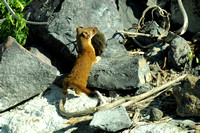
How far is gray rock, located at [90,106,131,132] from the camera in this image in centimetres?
400

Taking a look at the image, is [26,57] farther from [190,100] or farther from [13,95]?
[190,100]

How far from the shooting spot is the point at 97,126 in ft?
13.1

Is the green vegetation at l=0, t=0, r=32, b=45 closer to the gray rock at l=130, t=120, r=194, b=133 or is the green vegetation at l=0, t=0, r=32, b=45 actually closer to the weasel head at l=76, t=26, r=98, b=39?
the weasel head at l=76, t=26, r=98, b=39

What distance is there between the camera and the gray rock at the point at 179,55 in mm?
5609

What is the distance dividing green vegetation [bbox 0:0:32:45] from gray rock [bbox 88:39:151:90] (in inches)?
65.4

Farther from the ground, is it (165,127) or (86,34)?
(86,34)

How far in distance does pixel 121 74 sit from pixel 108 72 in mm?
254

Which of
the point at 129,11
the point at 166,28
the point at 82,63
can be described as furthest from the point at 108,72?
the point at 129,11

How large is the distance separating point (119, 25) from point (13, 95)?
9.33ft

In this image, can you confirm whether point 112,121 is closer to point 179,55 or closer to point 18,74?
point 18,74

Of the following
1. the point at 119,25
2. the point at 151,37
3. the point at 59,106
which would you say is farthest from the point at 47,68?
the point at 151,37

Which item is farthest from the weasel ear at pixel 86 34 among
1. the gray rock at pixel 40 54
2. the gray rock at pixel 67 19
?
the gray rock at pixel 40 54

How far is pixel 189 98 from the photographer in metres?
4.13

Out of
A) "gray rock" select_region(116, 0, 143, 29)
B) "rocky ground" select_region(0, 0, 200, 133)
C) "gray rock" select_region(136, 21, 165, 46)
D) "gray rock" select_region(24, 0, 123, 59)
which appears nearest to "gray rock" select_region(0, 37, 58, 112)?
"rocky ground" select_region(0, 0, 200, 133)
